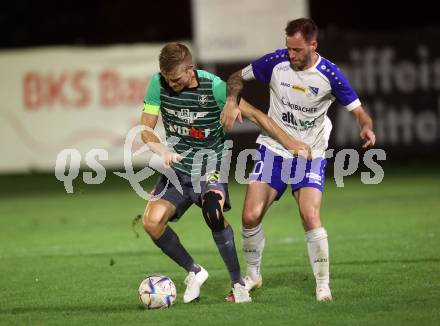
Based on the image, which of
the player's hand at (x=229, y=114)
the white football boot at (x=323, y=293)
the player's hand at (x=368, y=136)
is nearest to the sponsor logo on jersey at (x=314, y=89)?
the player's hand at (x=368, y=136)

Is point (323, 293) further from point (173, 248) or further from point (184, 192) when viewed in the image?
point (184, 192)

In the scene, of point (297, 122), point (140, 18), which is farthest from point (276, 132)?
point (140, 18)

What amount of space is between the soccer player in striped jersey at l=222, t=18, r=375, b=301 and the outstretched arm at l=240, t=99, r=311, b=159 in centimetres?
12

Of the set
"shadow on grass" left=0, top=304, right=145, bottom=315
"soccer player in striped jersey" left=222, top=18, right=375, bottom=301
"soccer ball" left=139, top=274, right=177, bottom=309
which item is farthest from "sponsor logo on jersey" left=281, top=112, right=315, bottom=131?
"shadow on grass" left=0, top=304, right=145, bottom=315

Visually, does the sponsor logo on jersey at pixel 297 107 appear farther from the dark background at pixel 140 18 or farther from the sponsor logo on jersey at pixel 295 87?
the dark background at pixel 140 18

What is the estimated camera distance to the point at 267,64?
8258 millimetres

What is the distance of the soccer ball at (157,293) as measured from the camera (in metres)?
7.62

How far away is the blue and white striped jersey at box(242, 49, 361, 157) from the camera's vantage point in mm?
7980

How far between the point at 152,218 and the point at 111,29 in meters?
18.0

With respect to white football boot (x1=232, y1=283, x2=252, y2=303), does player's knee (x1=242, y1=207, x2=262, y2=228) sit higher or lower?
higher

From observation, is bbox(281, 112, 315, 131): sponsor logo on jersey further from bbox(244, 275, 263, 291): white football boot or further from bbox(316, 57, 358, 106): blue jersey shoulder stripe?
bbox(244, 275, 263, 291): white football boot

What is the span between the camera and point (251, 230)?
8250 mm

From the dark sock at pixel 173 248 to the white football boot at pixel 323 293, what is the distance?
100 centimetres

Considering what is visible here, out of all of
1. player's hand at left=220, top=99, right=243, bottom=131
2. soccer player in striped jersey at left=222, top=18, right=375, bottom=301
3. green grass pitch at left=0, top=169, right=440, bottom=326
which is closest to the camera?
green grass pitch at left=0, top=169, right=440, bottom=326
